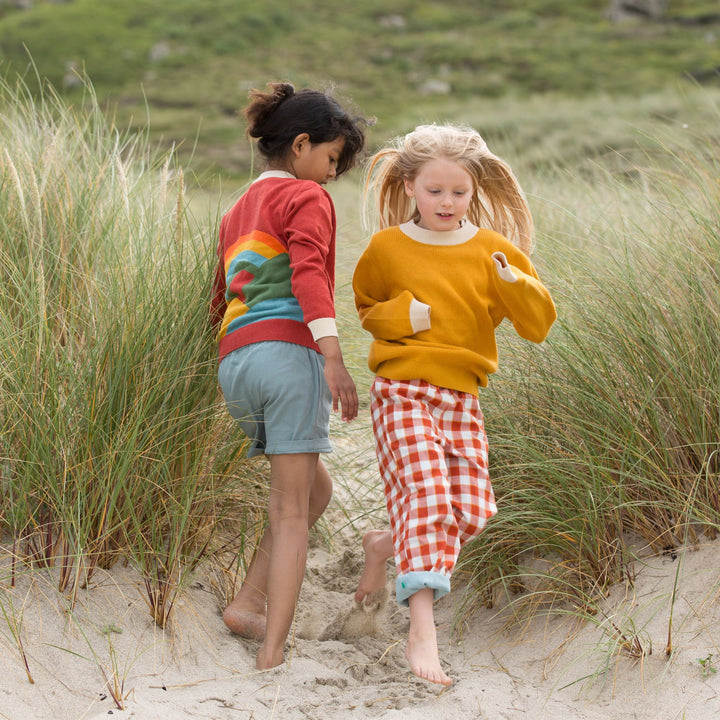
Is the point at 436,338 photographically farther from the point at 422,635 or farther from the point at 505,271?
the point at 422,635

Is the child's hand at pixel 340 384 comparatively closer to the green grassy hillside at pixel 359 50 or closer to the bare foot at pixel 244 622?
the bare foot at pixel 244 622

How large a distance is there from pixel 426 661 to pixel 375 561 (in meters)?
0.43

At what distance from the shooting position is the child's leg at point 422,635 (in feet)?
7.46

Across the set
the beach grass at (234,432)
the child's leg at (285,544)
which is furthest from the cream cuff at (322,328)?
the beach grass at (234,432)

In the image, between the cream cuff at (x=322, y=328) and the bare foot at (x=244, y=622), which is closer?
the cream cuff at (x=322, y=328)

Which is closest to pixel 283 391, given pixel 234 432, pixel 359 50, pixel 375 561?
pixel 234 432

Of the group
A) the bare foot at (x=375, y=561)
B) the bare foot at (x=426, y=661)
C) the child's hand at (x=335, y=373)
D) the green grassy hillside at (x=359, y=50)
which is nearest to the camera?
the bare foot at (x=426, y=661)

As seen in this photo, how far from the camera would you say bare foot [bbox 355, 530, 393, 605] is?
2625 mm

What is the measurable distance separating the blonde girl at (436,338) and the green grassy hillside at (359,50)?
23.5 metres

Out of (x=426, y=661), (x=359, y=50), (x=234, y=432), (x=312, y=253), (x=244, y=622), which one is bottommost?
(x=359, y=50)

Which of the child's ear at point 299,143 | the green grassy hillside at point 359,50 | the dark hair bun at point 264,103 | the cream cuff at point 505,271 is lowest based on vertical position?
the green grassy hillside at point 359,50

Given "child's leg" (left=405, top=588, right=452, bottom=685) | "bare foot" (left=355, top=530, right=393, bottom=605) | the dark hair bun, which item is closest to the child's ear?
the dark hair bun

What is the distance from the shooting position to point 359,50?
118 feet

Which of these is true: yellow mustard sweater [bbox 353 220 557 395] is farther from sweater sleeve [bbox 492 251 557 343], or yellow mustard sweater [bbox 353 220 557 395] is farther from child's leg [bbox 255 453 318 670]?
child's leg [bbox 255 453 318 670]
